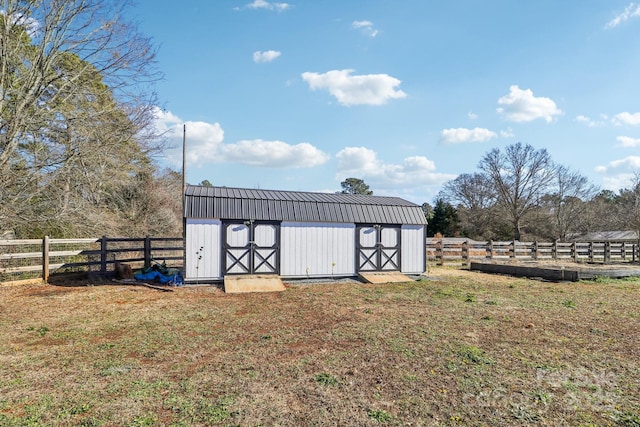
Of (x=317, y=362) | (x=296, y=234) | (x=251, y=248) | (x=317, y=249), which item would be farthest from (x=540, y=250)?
(x=317, y=362)

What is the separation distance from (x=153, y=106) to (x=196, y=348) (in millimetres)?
9712

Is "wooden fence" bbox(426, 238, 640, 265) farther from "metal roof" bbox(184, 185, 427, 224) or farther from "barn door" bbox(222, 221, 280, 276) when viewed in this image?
"barn door" bbox(222, 221, 280, 276)

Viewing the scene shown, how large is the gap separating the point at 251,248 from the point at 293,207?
6.61 ft

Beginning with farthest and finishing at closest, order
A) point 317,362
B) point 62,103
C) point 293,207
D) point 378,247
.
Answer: point 378,247 < point 293,207 < point 62,103 < point 317,362

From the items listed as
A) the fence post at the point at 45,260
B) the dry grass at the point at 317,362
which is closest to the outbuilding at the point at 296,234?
the dry grass at the point at 317,362

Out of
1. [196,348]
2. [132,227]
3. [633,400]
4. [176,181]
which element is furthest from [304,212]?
[176,181]

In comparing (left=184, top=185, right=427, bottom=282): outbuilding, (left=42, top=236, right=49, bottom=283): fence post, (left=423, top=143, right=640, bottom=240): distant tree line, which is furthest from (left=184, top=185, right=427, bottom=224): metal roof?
(left=423, top=143, right=640, bottom=240): distant tree line

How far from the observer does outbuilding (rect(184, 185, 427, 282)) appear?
439 inches

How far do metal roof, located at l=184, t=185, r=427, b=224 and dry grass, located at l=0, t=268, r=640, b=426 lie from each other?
11.6ft

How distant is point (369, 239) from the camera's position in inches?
515

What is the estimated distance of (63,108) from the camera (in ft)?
35.2

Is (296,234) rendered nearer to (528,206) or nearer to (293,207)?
(293,207)

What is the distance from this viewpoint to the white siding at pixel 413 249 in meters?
13.5

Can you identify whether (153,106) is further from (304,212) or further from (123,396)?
(123,396)
